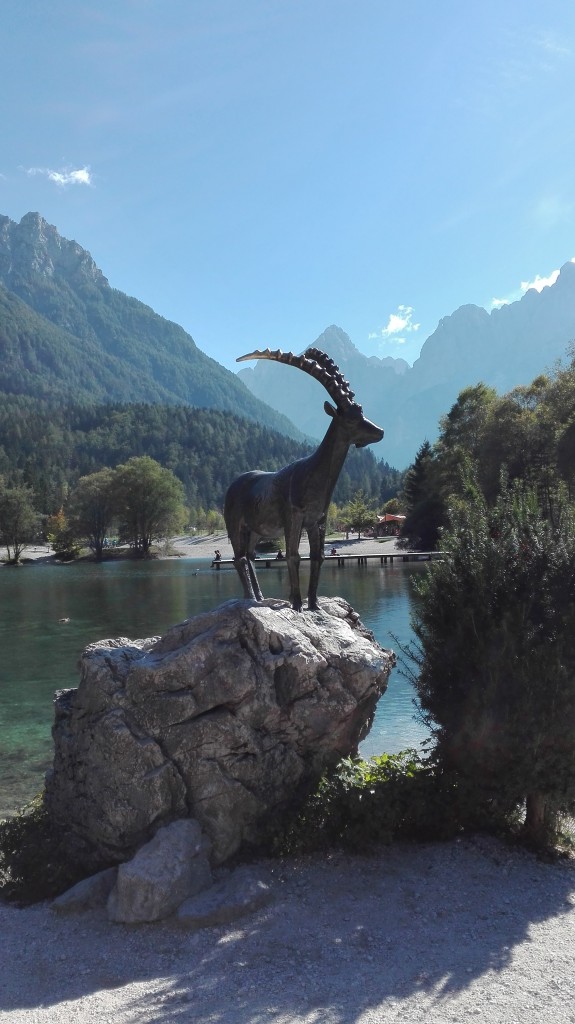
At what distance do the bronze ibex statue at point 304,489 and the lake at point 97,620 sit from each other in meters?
1.75

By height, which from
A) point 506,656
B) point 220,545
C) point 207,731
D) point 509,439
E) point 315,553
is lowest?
point 220,545

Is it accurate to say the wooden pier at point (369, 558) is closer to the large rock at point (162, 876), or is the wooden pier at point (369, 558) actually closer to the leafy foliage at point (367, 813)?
the leafy foliage at point (367, 813)

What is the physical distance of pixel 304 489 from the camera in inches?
369

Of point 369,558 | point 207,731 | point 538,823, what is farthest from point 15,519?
point 538,823

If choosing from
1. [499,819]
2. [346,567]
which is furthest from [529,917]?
[346,567]

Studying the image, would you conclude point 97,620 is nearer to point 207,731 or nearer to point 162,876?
point 207,731

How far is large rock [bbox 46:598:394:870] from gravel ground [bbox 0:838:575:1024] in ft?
2.69

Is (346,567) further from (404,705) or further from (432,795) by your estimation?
(432,795)

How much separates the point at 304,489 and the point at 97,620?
2876cm

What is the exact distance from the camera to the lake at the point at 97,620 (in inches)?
610

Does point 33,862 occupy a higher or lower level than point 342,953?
lower

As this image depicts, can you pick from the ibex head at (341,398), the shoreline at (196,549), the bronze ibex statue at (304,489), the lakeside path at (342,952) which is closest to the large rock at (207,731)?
the lakeside path at (342,952)

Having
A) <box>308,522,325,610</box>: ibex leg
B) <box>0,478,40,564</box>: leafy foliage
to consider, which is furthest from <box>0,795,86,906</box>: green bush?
<box>0,478,40,564</box>: leafy foliage

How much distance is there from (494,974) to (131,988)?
301cm
